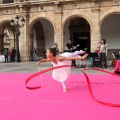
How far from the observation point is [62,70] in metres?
8.25

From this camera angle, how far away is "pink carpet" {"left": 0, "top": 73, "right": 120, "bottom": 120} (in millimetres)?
5418

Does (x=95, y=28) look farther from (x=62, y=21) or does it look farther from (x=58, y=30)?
(x=58, y=30)

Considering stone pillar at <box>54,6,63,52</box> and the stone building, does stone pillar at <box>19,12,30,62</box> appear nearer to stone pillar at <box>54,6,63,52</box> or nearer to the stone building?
the stone building

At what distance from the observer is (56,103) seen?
258 inches

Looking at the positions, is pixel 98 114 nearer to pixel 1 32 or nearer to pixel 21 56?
pixel 21 56

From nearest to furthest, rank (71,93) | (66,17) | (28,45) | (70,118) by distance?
(70,118) → (71,93) → (66,17) → (28,45)

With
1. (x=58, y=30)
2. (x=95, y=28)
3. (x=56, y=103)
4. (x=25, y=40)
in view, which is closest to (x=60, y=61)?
(x=56, y=103)

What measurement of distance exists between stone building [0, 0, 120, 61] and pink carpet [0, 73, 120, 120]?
1525 cm

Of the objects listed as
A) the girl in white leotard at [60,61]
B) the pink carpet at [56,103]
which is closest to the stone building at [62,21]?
the pink carpet at [56,103]

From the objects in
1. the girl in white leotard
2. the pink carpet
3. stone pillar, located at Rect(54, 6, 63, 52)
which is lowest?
the pink carpet

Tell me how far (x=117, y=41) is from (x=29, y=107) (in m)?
22.2

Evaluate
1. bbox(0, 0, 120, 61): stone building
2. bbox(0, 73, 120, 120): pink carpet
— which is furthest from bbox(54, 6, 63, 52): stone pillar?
bbox(0, 73, 120, 120): pink carpet

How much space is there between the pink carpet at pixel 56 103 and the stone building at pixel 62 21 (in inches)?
601

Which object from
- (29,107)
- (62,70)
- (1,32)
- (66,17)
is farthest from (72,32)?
(29,107)
